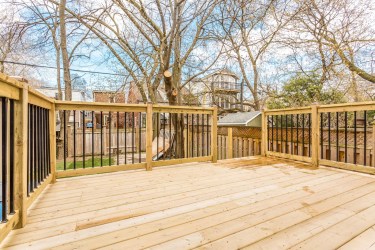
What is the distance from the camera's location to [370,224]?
157cm

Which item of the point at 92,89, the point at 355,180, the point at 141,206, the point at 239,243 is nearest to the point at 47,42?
the point at 92,89

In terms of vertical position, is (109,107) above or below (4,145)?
above

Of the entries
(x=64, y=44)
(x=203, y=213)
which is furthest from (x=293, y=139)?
(x=64, y=44)

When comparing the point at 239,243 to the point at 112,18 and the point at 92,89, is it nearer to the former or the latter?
the point at 112,18

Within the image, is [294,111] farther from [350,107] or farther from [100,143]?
[100,143]

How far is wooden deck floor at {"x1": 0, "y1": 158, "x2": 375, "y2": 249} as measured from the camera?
1.35m

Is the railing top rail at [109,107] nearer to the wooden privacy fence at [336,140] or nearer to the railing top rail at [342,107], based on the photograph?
the railing top rail at [342,107]

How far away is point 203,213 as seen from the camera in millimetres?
1747

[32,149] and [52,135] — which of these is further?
[52,135]

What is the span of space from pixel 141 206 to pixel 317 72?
24.0 feet

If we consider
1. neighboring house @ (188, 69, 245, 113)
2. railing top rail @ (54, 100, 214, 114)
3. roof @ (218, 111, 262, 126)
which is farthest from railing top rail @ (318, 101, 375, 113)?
neighboring house @ (188, 69, 245, 113)

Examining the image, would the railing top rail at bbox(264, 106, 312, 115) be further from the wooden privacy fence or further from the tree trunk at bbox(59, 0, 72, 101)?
the tree trunk at bbox(59, 0, 72, 101)

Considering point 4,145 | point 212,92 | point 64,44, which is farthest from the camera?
point 212,92

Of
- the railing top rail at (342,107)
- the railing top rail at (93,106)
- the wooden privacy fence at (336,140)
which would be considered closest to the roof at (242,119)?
the wooden privacy fence at (336,140)
